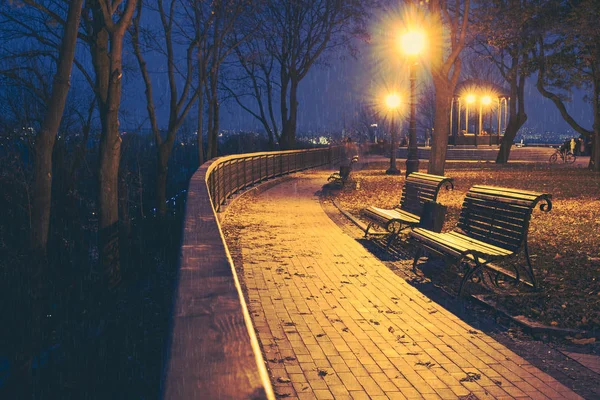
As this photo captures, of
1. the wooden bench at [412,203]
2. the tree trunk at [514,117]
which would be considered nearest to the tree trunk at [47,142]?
the wooden bench at [412,203]

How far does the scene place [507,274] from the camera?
7426 millimetres

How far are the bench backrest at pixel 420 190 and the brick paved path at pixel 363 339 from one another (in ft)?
4.55

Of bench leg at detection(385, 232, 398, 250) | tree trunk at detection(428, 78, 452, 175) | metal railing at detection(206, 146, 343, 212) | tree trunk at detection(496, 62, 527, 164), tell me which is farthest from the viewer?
tree trunk at detection(496, 62, 527, 164)

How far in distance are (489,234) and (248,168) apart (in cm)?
1336

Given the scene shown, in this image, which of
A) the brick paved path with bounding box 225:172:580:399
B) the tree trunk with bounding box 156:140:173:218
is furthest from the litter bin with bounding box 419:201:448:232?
the tree trunk with bounding box 156:140:173:218

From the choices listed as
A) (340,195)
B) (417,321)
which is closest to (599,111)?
(340,195)

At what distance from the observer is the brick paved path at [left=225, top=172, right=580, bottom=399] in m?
4.32

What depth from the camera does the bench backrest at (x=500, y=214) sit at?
271 inches

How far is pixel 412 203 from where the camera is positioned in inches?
418

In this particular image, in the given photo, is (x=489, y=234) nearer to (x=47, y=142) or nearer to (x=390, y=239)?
(x=390, y=239)

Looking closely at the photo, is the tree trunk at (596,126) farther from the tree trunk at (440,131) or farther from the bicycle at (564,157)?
the tree trunk at (440,131)

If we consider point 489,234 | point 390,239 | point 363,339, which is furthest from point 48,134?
point 489,234

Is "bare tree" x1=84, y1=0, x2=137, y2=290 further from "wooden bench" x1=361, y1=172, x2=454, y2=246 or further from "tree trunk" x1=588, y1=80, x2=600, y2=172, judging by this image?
"tree trunk" x1=588, y1=80, x2=600, y2=172

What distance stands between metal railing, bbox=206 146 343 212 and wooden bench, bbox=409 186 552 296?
15.1 feet
